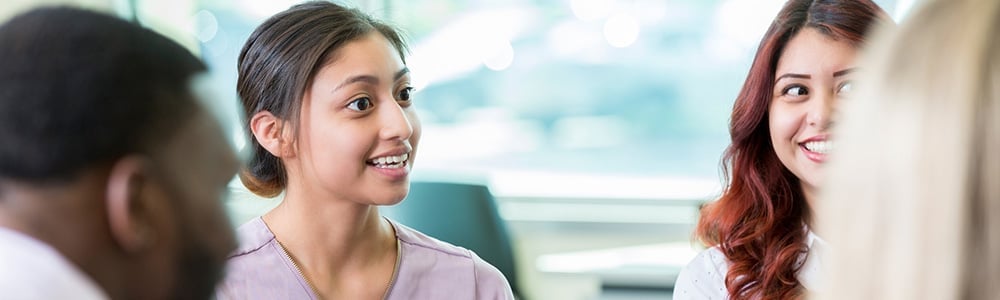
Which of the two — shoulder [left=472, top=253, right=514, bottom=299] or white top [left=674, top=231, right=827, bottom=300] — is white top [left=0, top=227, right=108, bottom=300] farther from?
white top [left=674, top=231, right=827, bottom=300]

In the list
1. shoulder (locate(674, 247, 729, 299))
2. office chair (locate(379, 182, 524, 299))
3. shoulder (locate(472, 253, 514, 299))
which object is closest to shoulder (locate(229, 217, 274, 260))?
shoulder (locate(472, 253, 514, 299))

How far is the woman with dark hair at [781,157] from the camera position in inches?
70.0

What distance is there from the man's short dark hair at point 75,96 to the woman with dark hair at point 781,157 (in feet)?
4.01

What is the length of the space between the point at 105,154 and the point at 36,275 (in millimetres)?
109

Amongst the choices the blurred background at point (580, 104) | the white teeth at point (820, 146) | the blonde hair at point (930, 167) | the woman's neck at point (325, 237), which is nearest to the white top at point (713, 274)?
the white teeth at point (820, 146)

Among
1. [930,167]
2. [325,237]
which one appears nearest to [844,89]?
[325,237]

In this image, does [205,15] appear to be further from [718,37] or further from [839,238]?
[839,238]

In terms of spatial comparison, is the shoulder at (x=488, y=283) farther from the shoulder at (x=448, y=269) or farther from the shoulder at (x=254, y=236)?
the shoulder at (x=254, y=236)

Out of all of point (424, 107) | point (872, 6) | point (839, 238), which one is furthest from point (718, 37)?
point (839, 238)

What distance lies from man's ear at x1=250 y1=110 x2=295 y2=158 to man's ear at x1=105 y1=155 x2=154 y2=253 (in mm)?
991

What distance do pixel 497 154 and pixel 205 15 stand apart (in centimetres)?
159

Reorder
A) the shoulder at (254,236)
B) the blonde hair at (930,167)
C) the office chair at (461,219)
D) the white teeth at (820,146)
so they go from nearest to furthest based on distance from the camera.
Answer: the blonde hair at (930,167)
the white teeth at (820,146)
the shoulder at (254,236)
the office chair at (461,219)

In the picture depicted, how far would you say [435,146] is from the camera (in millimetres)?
5293

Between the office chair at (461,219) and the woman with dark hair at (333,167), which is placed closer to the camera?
the woman with dark hair at (333,167)
